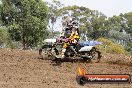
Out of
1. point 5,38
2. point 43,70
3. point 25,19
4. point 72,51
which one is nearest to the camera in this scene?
point 43,70

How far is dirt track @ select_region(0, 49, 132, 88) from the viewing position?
31.5 ft

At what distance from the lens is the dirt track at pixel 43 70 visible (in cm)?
961

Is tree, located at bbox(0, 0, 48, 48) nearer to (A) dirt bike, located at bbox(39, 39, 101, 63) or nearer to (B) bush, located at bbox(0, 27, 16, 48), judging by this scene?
(B) bush, located at bbox(0, 27, 16, 48)

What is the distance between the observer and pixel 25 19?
36125mm

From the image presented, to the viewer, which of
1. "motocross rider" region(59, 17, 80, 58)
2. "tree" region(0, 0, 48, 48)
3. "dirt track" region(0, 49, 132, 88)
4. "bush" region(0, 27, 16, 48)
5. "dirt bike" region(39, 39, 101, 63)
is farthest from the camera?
"bush" region(0, 27, 16, 48)

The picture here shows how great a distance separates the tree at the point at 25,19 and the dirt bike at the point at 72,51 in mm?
20247

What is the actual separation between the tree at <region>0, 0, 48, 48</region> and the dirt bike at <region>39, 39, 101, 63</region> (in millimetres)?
20247

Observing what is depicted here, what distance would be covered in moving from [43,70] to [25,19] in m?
25.1

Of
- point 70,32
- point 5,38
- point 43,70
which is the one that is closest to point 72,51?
point 70,32

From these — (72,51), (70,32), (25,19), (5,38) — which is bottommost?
(5,38)

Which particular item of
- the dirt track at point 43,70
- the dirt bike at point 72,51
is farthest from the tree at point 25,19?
the dirt bike at point 72,51

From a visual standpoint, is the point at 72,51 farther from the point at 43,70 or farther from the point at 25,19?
the point at 25,19

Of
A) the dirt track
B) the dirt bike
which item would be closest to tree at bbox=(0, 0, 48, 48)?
the dirt track

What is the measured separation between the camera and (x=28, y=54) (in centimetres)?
1465
